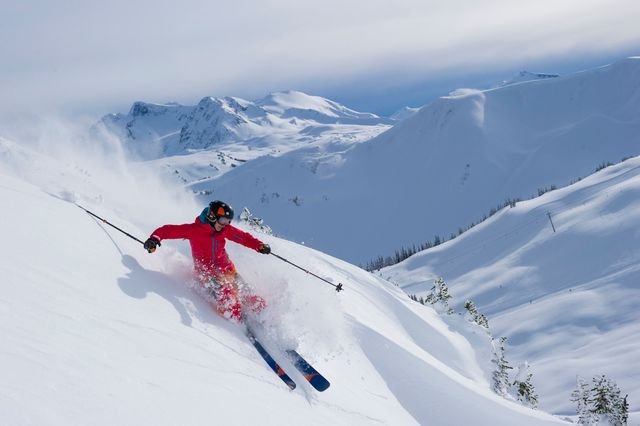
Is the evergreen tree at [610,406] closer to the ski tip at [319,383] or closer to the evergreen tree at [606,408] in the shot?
the evergreen tree at [606,408]

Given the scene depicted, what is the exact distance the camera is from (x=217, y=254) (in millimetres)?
8914

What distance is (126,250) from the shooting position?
836 cm

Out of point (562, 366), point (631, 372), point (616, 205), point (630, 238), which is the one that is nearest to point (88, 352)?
point (631, 372)

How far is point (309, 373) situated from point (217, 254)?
2.67 metres

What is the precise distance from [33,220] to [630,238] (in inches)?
3555

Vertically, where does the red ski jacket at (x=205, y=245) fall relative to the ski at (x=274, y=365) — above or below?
above

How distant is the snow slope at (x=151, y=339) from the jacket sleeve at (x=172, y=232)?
20.4 inches

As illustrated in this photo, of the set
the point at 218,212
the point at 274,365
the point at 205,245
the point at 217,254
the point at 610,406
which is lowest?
the point at 610,406

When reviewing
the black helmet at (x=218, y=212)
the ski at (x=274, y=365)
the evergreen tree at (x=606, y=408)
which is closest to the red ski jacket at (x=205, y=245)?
the black helmet at (x=218, y=212)

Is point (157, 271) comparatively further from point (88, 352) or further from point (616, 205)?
point (616, 205)

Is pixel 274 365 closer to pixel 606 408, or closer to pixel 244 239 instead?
pixel 244 239

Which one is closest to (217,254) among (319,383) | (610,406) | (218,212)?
(218,212)

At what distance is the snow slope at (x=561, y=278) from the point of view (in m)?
43.9

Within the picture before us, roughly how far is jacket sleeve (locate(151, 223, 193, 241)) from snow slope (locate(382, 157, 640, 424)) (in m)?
28.0
